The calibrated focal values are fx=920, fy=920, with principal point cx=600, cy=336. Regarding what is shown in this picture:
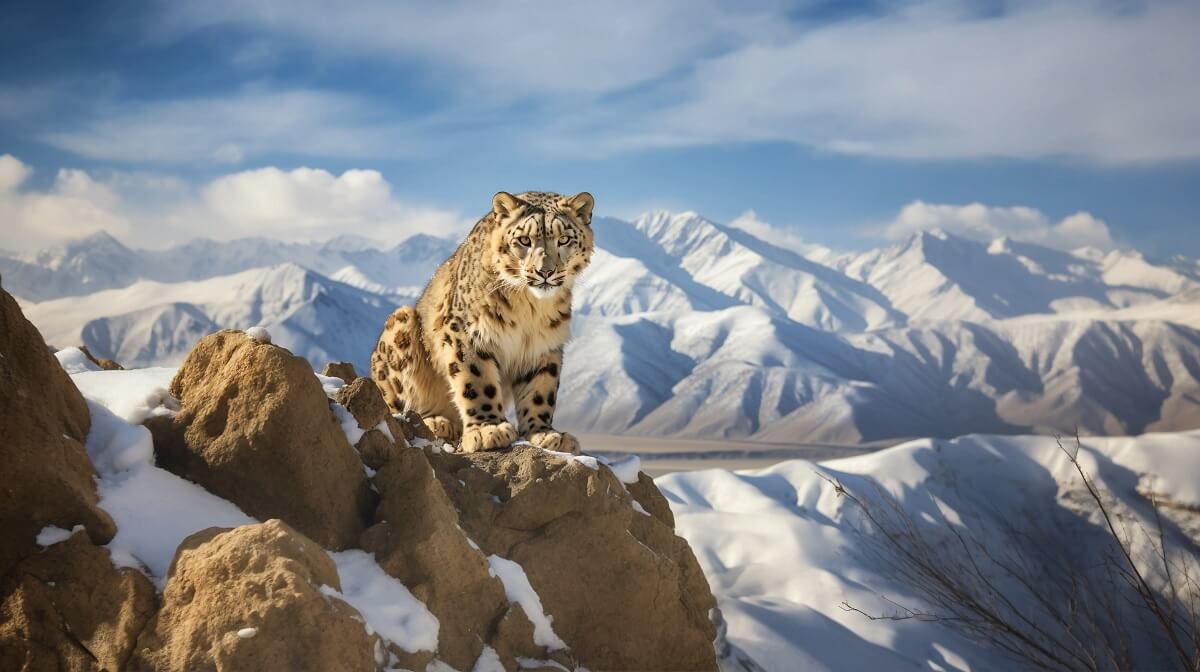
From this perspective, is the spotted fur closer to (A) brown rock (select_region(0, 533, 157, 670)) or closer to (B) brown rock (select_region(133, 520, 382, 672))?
(B) brown rock (select_region(133, 520, 382, 672))

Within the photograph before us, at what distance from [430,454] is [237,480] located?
1828 mm

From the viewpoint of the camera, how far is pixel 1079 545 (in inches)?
2315

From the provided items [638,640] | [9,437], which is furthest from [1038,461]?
[9,437]

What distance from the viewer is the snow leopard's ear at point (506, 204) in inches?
293

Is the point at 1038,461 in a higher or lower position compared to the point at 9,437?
lower

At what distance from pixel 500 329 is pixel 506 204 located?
1.05 m

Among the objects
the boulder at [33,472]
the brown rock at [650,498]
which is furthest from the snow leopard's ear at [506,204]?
the boulder at [33,472]

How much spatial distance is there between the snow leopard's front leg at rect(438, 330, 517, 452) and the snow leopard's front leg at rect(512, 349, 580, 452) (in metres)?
0.27

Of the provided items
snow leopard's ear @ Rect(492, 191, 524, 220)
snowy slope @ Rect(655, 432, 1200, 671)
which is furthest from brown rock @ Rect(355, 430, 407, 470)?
snowy slope @ Rect(655, 432, 1200, 671)

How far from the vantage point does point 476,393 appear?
307 inches

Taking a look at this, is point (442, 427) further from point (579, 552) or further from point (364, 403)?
point (579, 552)

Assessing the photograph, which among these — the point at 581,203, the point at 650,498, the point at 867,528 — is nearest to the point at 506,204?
the point at 581,203

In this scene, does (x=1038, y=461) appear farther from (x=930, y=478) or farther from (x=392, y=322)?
(x=392, y=322)

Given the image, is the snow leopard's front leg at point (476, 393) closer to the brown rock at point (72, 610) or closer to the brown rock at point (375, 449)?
the brown rock at point (375, 449)
